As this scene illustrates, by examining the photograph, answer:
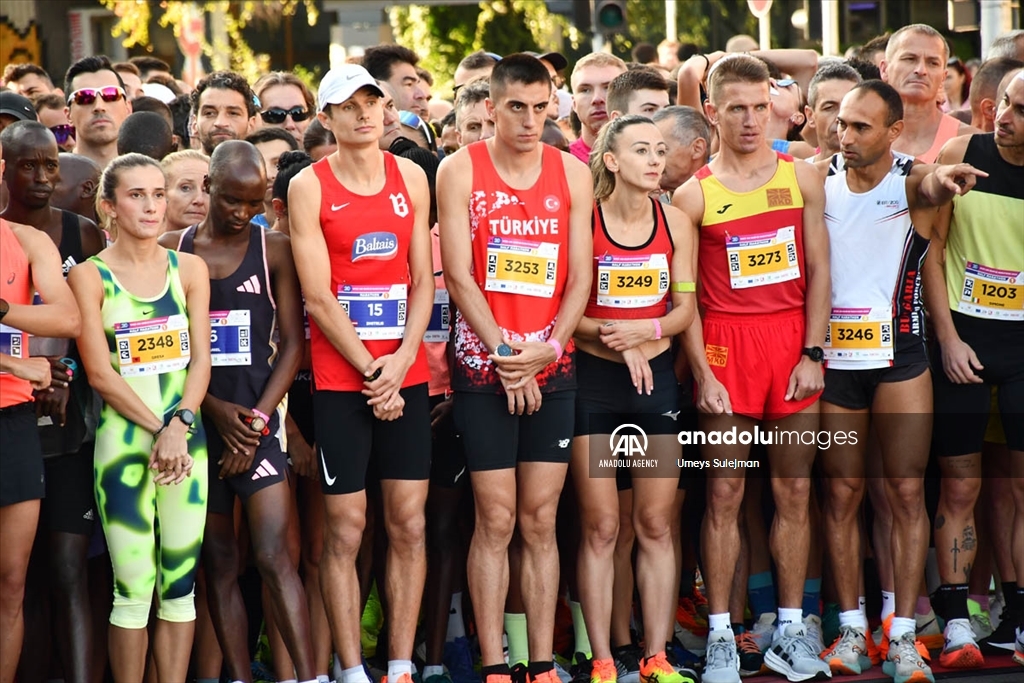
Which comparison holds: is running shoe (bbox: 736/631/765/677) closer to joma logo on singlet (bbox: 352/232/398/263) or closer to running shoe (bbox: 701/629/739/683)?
running shoe (bbox: 701/629/739/683)

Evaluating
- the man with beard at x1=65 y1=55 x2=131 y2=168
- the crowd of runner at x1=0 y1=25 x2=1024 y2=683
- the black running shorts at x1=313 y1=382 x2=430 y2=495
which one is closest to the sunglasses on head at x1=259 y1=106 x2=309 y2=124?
the man with beard at x1=65 y1=55 x2=131 y2=168

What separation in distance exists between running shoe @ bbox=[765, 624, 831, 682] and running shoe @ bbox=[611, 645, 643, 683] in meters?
0.54

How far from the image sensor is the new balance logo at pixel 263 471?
17.3 ft

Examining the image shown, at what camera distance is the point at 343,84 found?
17.9 feet

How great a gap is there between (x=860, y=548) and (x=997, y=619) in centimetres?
88

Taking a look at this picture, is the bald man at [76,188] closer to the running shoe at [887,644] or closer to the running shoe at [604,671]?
the running shoe at [604,671]

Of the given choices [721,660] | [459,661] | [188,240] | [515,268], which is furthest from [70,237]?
[721,660]

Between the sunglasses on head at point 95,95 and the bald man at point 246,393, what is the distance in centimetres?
256

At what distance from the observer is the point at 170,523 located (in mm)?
5055

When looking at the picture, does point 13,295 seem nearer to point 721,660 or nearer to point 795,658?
point 721,660

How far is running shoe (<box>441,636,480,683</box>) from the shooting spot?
5.95 meters

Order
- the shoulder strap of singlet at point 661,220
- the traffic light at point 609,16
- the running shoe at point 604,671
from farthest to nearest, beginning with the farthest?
the traffic light at point 609,16, the shoulder strap of singlet at point 661,220, the running shoe at point 604,671

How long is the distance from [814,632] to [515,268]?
204cm

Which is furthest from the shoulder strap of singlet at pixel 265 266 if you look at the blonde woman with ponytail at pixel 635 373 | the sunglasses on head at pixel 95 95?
the sunglasses on head at pixel 95 95
